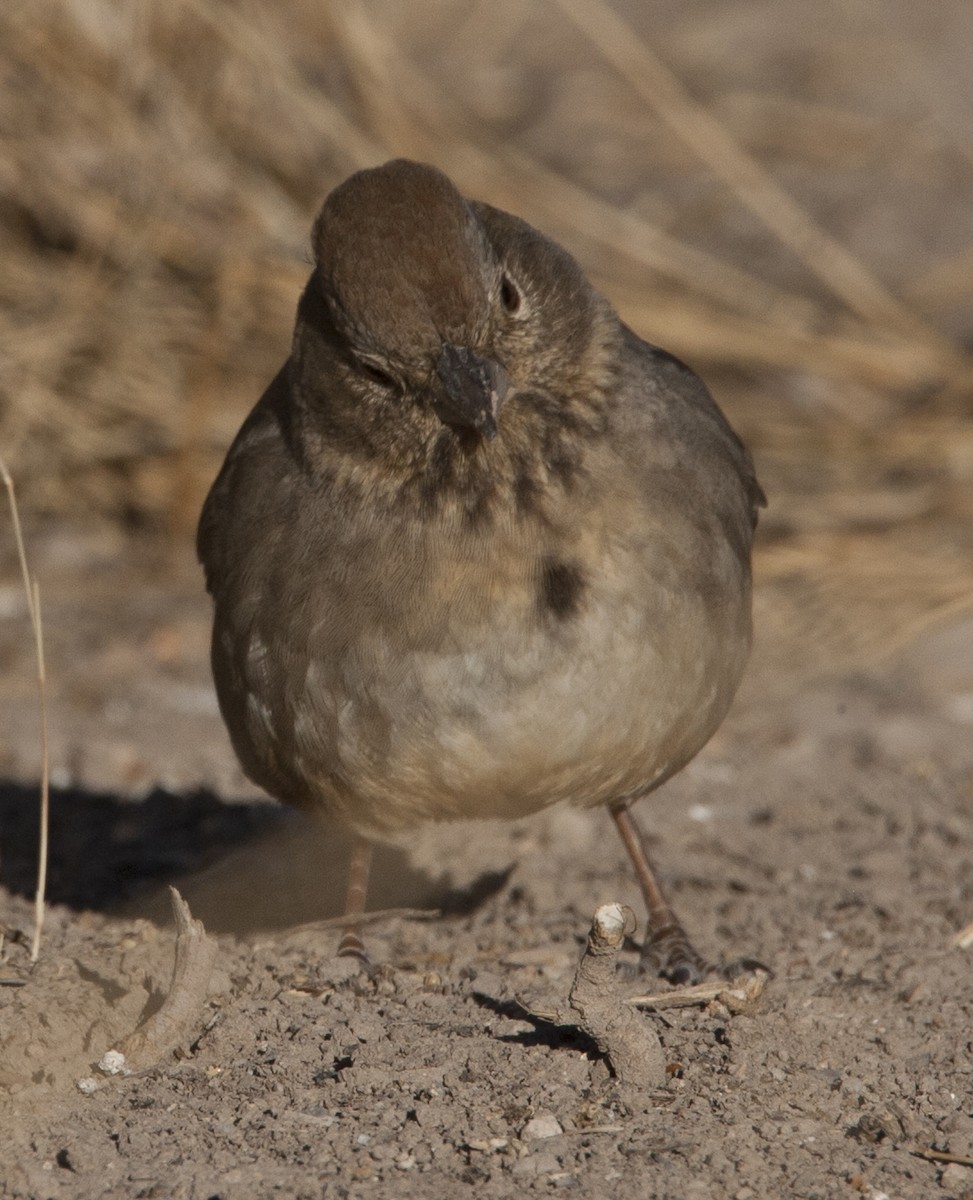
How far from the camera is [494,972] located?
439 cm

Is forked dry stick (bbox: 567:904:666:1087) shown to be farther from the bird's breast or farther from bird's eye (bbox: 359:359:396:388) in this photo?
bird's eye (bbox: 359:359:396:388)

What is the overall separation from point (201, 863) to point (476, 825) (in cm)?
84

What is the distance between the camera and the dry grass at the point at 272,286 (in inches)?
304

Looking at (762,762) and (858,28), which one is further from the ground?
(858,28)

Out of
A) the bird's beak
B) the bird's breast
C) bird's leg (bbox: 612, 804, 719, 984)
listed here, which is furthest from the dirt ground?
the bird's beak

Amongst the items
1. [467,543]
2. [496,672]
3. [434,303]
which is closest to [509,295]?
[434,303]

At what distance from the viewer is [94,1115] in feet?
11.6

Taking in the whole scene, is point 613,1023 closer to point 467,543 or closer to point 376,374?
point 467,543

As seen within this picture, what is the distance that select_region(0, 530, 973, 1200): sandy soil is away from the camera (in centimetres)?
339

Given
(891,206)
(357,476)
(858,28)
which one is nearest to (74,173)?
(357,476)

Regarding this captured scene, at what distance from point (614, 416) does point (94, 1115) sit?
1.79 meters

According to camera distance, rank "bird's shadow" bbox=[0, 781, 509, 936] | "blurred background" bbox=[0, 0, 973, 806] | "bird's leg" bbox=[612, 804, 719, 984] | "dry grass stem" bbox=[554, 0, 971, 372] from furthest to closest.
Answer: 1. "dry grass stem" bbox=[554, 0, 971, 372]
2. "blurred background" bbox=[0, 0, 973, 806]
3. "bird's shadow" bbox=[0, 781, 509, 936]
4. "bird's leg" bbox=[612, 804, 719, 984]

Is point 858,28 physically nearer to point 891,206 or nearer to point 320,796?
point 891,206


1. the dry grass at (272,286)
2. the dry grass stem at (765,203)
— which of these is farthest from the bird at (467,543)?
the dry grass stem at (765,203)
